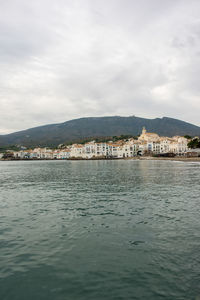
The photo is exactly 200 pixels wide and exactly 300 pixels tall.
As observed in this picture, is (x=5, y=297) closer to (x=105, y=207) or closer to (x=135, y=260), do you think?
(x=135, y=260)

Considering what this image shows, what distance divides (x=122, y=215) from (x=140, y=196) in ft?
18.9

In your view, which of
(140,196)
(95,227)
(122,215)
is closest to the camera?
(95,227)

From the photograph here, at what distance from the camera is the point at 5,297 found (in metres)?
5.35

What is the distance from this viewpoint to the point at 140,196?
17297 millimetres

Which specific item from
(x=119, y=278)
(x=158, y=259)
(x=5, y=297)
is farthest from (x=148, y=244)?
(x=5, y=297)

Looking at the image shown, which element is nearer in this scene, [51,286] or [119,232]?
[51,286]

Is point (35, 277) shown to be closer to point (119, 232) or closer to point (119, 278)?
point (119, 278)

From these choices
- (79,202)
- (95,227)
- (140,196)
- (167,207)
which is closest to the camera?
(95,227)

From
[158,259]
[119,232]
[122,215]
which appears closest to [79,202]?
[122,215]

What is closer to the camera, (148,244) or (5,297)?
(5,297)

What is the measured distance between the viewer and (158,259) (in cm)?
690

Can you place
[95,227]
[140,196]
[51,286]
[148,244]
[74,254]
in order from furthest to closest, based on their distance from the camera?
A: 1. [140,196]
2. [95,227]
3. [148,244]
4. [74,254]
5. [51,286]

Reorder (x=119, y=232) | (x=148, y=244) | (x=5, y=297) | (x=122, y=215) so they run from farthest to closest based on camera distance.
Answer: (x=122, y=215) < (x=119, y=232) < (x=148, y=244) < (x=5, y=297)

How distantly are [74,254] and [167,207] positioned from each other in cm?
814
